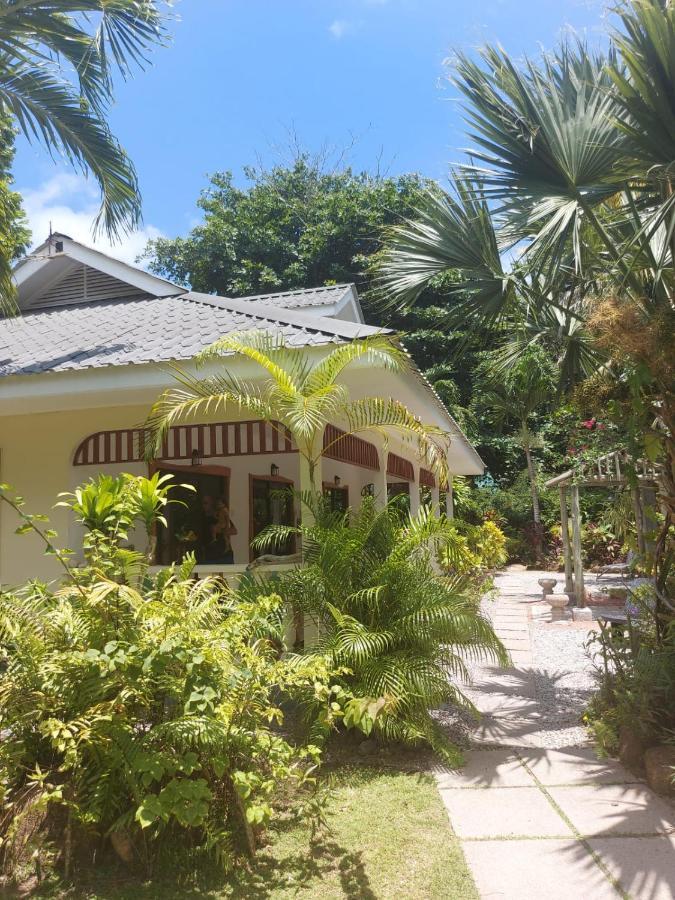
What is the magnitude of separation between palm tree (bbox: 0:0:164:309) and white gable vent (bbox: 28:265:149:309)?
268cm

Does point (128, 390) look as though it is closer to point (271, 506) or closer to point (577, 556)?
point (271, 506)

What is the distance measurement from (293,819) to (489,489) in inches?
845

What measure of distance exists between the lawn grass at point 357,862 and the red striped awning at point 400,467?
31.4ft

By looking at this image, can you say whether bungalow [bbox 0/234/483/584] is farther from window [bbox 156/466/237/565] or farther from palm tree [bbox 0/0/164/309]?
palm tree [bbox 0/0/164/309]

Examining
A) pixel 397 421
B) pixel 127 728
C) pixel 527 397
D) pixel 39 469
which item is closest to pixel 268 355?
pixel 397 421

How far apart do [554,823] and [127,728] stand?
2381 mm

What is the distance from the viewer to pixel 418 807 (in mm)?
4156

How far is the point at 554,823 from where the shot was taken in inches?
154

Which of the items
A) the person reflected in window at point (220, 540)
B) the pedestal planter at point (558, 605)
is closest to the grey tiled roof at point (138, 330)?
the person reflected in window at point (220, 540)

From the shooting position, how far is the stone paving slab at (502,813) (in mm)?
3846

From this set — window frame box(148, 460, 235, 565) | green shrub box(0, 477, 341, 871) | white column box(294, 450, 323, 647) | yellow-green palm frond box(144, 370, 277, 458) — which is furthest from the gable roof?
green shrub box(0, 477, 341, 871)

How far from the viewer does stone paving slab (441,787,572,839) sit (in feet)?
12.6

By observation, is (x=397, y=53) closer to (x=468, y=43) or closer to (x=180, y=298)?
(x=180, y=298)

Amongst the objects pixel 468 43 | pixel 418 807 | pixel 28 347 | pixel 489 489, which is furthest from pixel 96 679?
pixel 489 489
